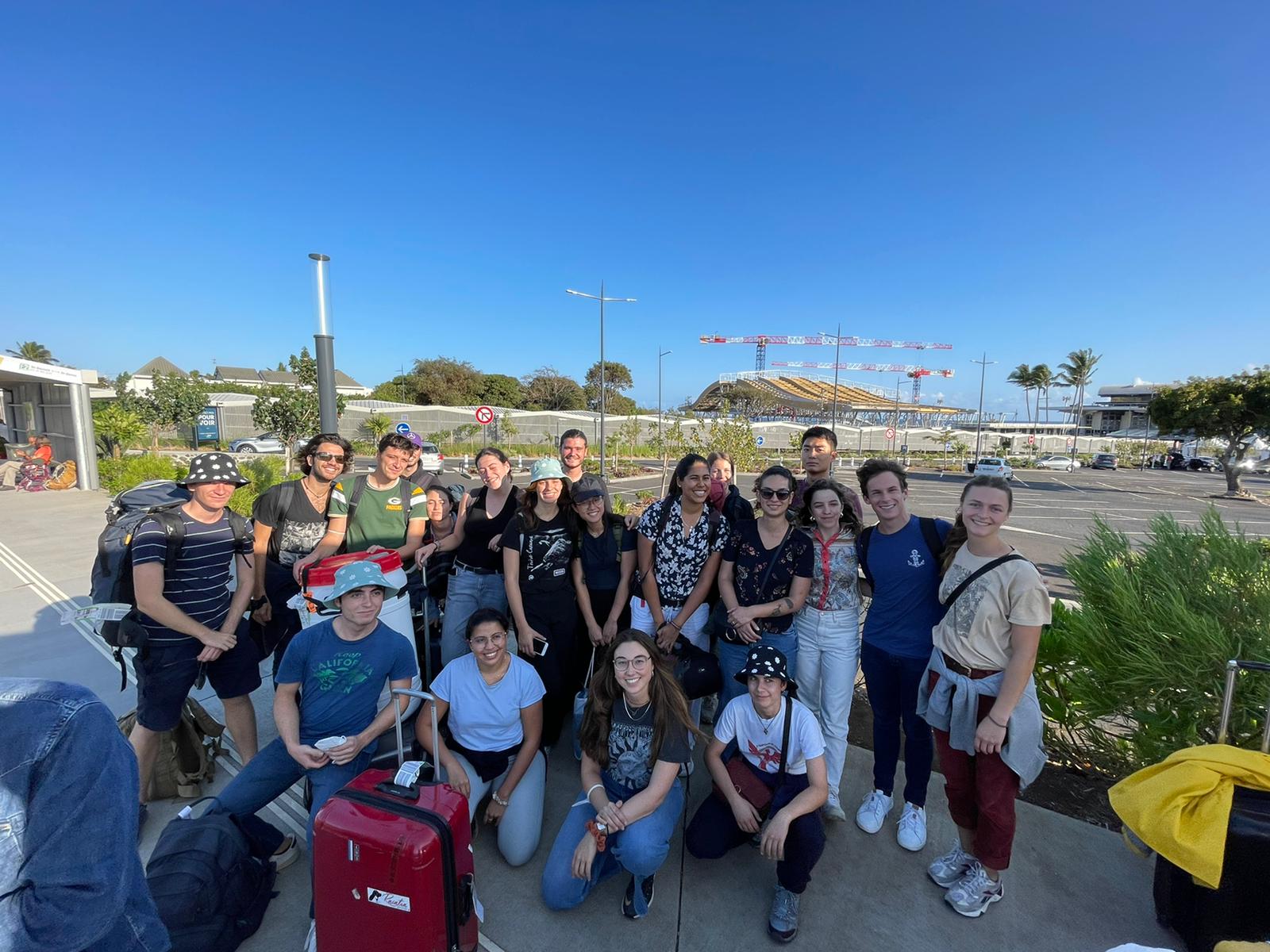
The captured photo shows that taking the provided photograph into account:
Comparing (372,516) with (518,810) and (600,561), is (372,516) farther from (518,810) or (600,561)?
(518,810)

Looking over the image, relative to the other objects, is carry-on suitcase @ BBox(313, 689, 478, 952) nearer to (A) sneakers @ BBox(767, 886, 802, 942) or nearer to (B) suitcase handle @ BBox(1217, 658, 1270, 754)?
(A) sneakers @ BBox(767, 886, 802, 942)

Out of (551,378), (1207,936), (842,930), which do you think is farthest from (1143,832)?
(551,378)

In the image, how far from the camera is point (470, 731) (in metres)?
2.80

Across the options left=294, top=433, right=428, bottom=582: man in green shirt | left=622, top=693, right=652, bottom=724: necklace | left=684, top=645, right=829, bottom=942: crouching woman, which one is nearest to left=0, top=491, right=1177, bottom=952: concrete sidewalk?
left=684, top=645, right=829, bottom=942: crouching woman

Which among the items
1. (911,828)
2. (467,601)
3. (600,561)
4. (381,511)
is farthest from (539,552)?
(911,828)

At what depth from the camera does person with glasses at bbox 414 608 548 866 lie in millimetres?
2688

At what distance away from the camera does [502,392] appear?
58.6 meters

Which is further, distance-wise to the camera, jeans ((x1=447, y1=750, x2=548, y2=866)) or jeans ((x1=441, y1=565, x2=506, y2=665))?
jeans ((x1=441, y1=565, x2=506, y2=665))

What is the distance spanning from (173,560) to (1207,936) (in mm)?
4578

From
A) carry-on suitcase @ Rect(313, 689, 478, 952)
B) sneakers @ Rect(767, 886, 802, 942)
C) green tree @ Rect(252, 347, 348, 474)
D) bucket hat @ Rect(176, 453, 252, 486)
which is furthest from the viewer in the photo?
green tree @ Rect(252, 347, 348, 474)

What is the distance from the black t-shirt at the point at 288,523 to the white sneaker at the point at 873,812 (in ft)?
11.7

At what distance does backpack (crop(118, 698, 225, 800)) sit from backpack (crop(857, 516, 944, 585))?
3.66 meters

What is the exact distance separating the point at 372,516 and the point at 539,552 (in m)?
1.21

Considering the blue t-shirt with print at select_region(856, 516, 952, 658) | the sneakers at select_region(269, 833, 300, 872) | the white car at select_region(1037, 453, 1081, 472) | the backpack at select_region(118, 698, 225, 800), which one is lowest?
the white car at select_region(1037, 453, 1081, 472)
